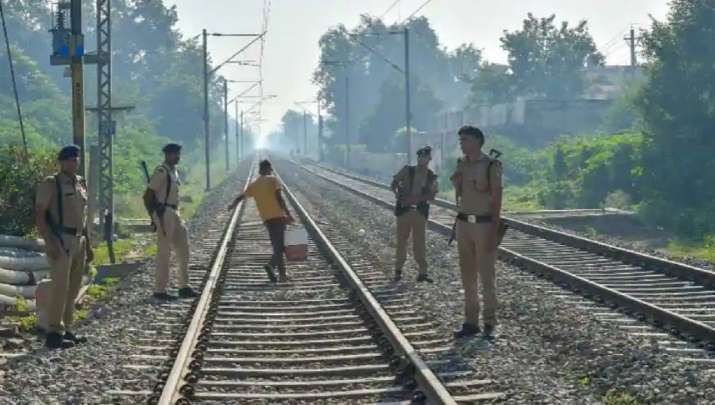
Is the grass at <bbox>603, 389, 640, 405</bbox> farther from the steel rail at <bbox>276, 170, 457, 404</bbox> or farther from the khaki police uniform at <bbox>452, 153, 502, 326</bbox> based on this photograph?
the khaki police uniform at <bbox>452, 153, 502, 326</bbox>

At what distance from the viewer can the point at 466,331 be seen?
9.57m

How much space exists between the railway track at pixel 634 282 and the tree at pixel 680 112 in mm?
9940

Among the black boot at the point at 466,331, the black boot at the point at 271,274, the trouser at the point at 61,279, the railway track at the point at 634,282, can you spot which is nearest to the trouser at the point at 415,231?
the black boot at the point at 271,274

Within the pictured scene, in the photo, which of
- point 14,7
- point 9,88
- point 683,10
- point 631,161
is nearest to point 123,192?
point 631,161

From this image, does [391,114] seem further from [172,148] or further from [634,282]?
[172,148]

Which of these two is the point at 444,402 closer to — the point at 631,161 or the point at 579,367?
the point at 579,367

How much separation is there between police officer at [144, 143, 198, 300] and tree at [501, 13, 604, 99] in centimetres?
6362

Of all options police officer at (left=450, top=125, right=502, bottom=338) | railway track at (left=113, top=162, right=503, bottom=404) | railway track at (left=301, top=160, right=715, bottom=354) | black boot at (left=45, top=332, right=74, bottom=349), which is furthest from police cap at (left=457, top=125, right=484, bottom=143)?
black boot at (left=45, top=332, right=74, bottom=349)

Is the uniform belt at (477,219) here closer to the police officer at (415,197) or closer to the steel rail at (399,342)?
the steel rail at (399,342)

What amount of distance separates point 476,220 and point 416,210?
3.90 meters

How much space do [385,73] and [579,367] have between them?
4457 inches

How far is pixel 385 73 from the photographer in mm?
120312

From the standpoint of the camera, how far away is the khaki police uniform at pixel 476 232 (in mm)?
9461

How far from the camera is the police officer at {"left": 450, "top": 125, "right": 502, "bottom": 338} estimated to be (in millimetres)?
9398
